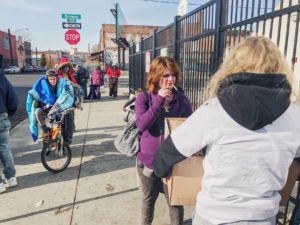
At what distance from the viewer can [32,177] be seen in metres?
A: 4.49

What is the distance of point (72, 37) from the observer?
10.0 meters

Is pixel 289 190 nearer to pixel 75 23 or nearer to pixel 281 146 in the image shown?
pixel 281 146

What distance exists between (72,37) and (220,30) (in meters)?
7.59

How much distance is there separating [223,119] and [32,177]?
3939 mm

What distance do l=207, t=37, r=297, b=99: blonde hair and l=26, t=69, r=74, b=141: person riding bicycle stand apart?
3.83 meters

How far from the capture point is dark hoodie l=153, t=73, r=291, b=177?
131cm

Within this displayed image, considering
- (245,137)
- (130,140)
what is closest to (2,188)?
(130,140)

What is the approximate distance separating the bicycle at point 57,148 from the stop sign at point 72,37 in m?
5.78

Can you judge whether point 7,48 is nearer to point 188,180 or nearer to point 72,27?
point 72,27

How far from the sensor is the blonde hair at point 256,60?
1393mm

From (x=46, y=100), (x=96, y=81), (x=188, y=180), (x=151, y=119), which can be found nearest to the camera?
(x=188, y=180)

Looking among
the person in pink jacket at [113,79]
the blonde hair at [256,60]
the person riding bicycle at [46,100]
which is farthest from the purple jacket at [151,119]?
the person in pink jacket at [113,79]

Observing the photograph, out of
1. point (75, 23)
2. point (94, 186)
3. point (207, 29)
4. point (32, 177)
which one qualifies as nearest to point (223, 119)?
point (207, 29)

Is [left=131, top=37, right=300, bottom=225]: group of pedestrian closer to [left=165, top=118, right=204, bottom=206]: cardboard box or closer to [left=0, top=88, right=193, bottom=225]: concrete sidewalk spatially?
[left=165, top=118, right=204, bottom=206]: cardboard box
